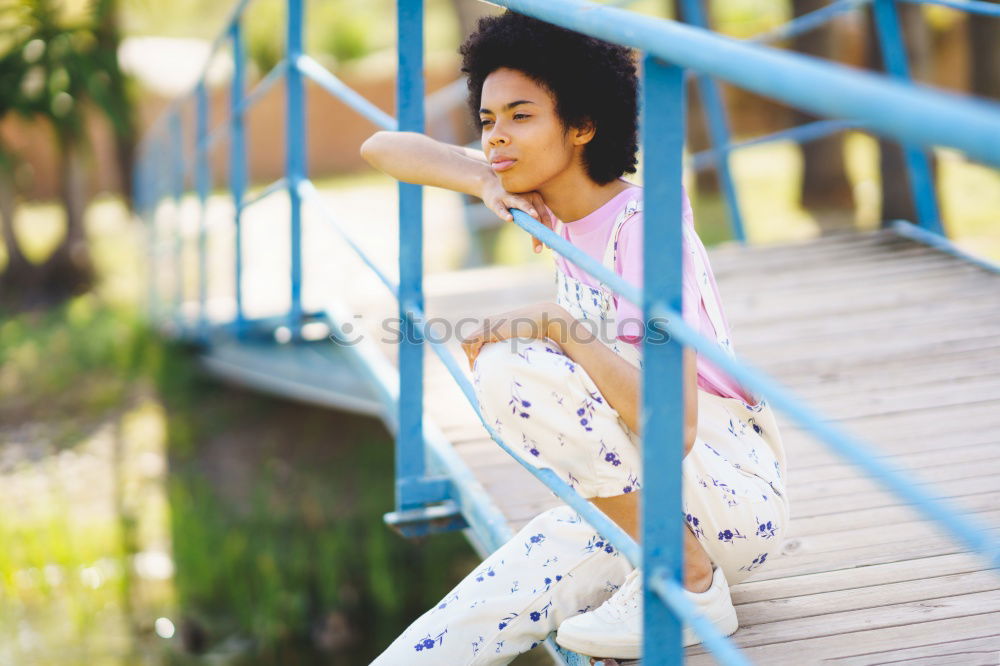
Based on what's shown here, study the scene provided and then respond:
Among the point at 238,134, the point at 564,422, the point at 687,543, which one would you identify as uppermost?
the point at 238,134

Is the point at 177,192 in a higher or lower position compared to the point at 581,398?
higher

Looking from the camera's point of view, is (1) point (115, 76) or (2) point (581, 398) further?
(1) point (115, 76)

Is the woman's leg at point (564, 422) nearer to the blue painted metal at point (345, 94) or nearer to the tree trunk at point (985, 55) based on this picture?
the blue painted metal at point (345, 94)

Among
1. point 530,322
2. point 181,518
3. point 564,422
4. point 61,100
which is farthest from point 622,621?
point 61,100

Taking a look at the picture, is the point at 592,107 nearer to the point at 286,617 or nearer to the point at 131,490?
the point at 286,617

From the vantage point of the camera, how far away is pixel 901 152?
6457 mm

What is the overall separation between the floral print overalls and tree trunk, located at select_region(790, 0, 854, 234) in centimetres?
679

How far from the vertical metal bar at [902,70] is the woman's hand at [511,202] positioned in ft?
6.13

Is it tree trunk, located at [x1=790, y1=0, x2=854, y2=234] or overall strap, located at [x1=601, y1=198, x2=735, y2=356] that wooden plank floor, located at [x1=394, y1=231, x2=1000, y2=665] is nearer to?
overall strap, located at [x1=601, y1=198, x2=735, y2=356]

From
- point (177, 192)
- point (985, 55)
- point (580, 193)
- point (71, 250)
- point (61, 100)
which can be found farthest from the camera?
point (71, 250)

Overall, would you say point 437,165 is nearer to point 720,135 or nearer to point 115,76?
point 720,135

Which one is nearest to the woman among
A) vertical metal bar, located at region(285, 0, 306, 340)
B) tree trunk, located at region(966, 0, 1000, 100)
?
vertical metal bar, located at region(285, 0, 306, 340)

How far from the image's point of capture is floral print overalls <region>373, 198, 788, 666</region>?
A: 1.53 meters

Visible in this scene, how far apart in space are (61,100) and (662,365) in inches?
306
